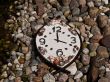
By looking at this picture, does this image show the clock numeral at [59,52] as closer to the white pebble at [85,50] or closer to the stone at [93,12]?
the white pebble at [85,50]

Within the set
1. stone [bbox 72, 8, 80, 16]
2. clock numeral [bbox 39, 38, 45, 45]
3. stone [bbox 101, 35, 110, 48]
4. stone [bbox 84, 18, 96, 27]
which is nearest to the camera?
stone [bbox 101, 35, 110, 48]

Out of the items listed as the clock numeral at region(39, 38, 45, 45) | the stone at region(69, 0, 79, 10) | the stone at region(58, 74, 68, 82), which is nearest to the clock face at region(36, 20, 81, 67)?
the clock numeral at region(39, 38, 45, 45)

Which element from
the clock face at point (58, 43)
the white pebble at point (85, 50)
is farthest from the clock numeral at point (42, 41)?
the white pebble at point (85, 50)

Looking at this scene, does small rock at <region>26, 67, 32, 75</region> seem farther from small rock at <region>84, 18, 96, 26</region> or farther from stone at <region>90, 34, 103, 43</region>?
small rock at <region>84, 18, 96, 26</region>

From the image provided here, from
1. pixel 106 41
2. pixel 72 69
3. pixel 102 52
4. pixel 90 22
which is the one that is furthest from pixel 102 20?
pixel 72 69

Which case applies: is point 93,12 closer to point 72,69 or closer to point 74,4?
point 74,4

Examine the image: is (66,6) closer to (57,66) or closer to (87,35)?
(87,35)
